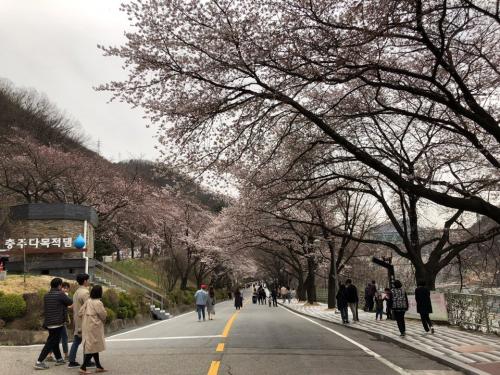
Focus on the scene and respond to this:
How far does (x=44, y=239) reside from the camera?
81.0ft

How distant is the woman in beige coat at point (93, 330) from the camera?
24.6 ft

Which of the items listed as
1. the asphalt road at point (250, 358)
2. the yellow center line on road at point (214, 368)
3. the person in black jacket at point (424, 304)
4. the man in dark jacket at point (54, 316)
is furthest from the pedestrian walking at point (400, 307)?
the man in dark jacket at point (54, 316)

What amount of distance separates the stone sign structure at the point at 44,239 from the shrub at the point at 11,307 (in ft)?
33.4

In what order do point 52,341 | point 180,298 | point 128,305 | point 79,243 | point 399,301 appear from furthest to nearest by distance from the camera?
point 180,298
point 79,243
point 128,305
point 399,301
point 52,341

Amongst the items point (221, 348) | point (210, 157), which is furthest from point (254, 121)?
point (221, 348)

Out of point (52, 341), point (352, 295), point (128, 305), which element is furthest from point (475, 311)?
point (128, 305)

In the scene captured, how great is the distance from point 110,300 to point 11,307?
17.4 feet

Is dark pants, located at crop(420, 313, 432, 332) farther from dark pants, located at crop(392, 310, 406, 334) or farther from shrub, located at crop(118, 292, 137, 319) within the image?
shrub, located at crop(118, 292, 137, 319)

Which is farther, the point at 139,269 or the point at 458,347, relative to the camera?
the point at 139,269

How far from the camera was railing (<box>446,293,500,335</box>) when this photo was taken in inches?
539

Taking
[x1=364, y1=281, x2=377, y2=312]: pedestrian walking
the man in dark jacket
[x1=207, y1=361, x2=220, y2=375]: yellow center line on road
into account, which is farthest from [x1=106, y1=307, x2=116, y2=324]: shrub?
[x1=364, y1=281, x2=377, y2=312]: pedestrian walking

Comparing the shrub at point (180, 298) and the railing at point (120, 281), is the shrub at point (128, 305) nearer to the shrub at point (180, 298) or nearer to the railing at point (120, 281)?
the railing at point (120, 281)

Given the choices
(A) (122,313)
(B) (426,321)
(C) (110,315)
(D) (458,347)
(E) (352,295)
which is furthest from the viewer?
(A) (122,313)

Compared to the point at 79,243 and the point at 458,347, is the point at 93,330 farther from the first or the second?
the point at 79,243
